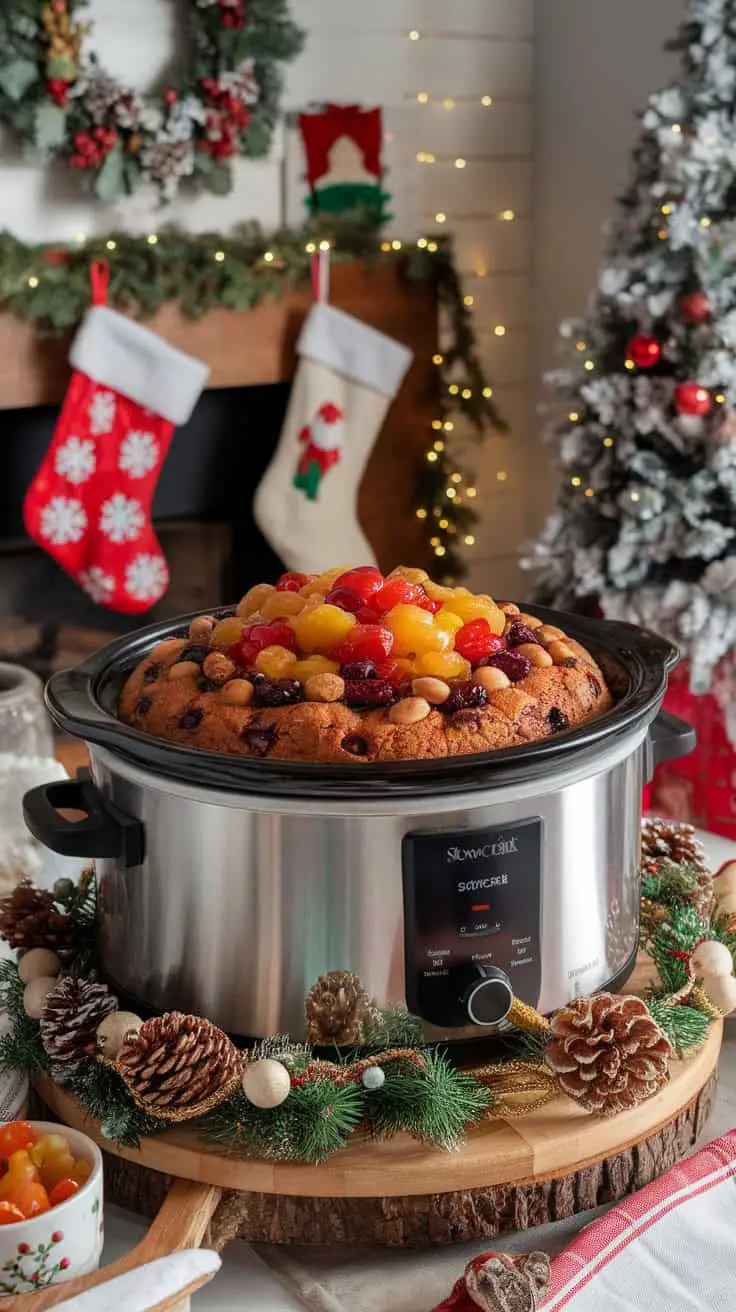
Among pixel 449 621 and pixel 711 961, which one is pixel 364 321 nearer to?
pixel 449 621

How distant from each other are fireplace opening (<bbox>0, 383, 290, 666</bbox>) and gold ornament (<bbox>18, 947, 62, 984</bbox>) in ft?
6.98

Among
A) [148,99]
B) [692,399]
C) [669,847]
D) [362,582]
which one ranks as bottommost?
[669,847]

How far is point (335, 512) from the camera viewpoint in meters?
3.54

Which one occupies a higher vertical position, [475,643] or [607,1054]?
[475,643]

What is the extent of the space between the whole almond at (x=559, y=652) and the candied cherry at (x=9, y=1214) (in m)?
0.68

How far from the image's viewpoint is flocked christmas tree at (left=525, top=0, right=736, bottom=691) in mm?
2787

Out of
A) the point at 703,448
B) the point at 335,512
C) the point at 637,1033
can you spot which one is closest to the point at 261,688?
the point at 637,1033

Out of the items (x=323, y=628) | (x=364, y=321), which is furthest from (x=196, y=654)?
(x=364, y=321)

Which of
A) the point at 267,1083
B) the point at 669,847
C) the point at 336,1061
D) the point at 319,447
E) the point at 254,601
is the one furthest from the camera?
the point at 319,447

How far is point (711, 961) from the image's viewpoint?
1320mm

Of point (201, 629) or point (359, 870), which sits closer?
point (359, 870)

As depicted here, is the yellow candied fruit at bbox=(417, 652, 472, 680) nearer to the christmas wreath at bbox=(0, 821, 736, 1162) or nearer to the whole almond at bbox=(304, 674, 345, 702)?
the whole almond at bbox=(304, 674, 345, 702)

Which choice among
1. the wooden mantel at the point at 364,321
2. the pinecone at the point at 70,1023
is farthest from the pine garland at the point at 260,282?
the pinecone at the point at 70,1023

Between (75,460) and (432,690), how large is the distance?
2.11 m
